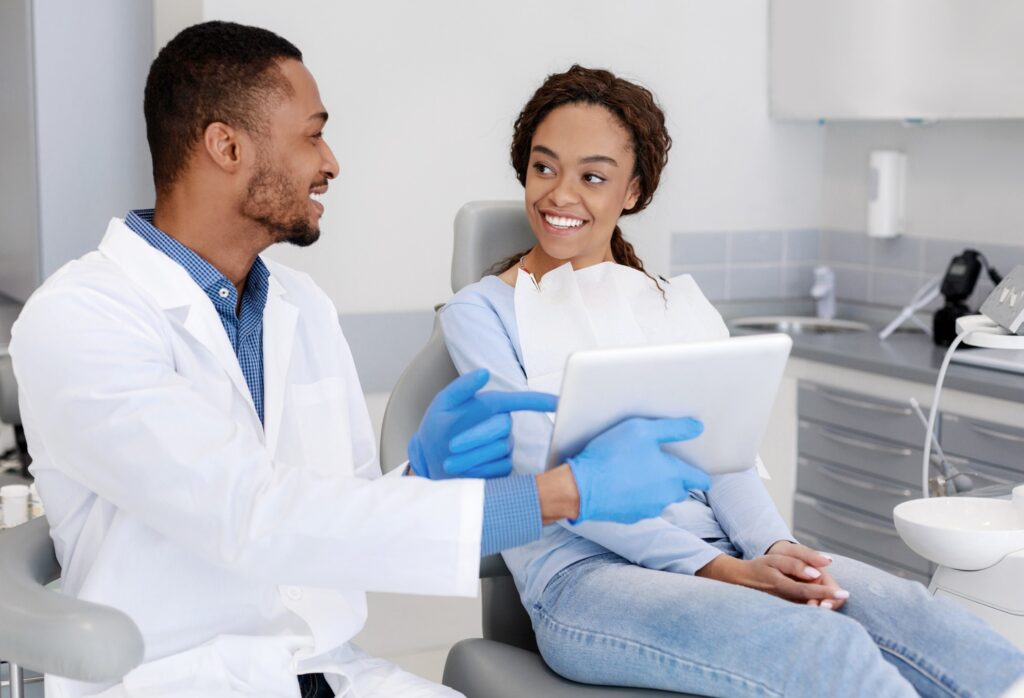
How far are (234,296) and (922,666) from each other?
0.99 metres

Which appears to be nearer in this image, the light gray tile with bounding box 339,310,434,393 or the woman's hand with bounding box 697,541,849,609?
the woman's hand with bounding box 697,541,849,609

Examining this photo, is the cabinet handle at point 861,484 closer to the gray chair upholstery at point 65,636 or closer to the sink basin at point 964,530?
the sink basin at point 964,530

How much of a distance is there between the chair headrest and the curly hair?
31mm

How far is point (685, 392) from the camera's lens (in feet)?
4.70

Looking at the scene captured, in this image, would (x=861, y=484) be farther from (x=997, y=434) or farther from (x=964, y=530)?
(x=964, y=530)

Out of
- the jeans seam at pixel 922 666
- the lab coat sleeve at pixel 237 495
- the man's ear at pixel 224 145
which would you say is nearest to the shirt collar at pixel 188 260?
the man's ear at pixel 224 145

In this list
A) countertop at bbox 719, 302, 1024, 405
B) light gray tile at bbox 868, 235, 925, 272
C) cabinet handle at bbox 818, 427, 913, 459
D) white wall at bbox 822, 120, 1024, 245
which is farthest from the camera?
light gray tile at bbox 868, 235, 925, 272

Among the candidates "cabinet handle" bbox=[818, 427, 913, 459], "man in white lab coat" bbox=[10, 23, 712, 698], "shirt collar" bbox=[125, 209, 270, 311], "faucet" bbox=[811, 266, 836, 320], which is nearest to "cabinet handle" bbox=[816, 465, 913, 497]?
"cabinet handle" bbox=[818, 427, 913, 459]

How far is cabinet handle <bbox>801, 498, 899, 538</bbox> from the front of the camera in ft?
10.6

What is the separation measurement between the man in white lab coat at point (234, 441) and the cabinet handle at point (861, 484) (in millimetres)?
1810

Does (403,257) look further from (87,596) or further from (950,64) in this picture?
(87,596)

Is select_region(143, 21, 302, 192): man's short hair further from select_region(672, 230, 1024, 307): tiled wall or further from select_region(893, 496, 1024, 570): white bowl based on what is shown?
select_region(672, 230, 1024, 307): tiled wall

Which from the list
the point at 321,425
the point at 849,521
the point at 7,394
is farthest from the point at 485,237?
the point at 849,521

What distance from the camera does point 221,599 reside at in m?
1.50
